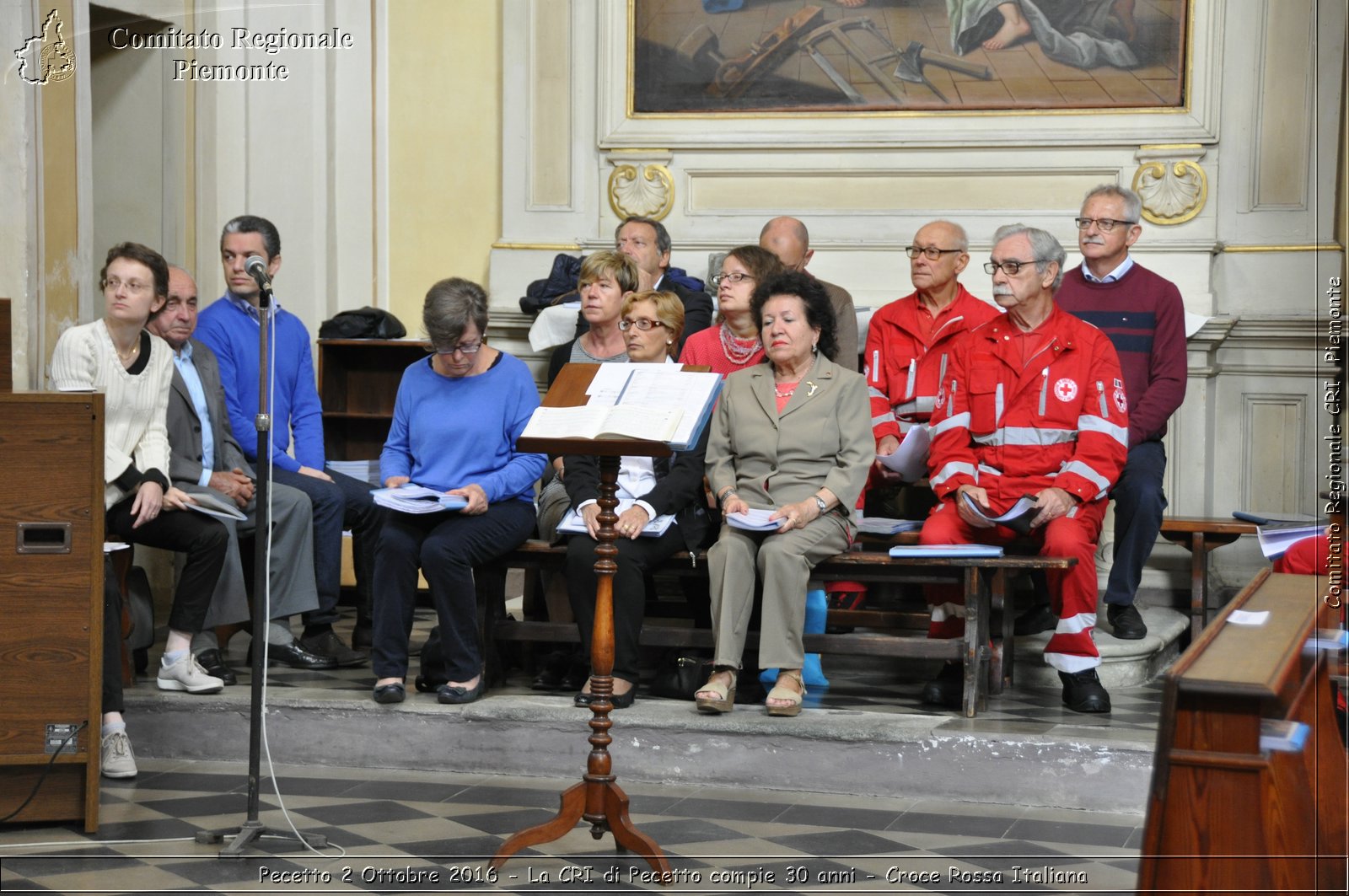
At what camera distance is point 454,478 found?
17.7 ft

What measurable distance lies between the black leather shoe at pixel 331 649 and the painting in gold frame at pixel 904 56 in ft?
10.6

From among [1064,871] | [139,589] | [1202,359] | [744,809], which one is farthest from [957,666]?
[139,589]

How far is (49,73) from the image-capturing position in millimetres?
6016

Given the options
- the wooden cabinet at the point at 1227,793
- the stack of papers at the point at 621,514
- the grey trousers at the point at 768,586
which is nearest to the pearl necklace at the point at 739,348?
the stack of papers at the point at 621,514

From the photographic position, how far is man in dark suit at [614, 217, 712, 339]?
21.3 feet

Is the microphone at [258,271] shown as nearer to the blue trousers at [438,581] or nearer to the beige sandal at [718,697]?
the blue trousers at [438,581]

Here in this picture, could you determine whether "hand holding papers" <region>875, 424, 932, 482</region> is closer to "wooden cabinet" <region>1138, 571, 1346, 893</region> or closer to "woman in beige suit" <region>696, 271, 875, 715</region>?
"woman in beige suit" <region>696, 271, 875, 715</region>

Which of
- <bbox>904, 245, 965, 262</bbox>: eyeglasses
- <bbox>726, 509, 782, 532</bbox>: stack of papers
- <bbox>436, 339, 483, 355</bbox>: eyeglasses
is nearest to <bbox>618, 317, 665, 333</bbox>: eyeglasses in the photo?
<bbox>436, 339, 483, 355</bbox>: eyeglasses

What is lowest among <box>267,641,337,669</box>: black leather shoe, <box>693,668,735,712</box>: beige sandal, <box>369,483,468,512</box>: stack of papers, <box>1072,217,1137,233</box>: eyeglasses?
<box>267,641,337,669</box>: black leather shoe

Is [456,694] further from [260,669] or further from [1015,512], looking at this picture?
[1015,512]

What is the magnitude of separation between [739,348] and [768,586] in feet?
3.53

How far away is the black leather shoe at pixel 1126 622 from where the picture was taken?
19.4 ft

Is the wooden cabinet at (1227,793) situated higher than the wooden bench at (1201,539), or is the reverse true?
the wooden cabinet at (1227,793)

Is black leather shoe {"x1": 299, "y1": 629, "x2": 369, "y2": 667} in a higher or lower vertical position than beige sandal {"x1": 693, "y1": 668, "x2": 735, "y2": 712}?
lower
